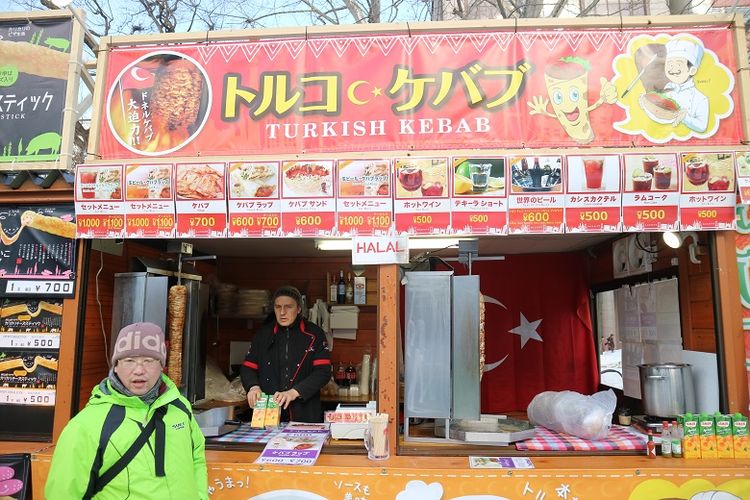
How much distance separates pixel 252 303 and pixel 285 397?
9.00 feet

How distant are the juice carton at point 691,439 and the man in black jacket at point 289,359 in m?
2.82

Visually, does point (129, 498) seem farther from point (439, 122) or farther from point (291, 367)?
point (439, 122)

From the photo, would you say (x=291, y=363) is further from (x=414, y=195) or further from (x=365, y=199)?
(x=414, y=195)

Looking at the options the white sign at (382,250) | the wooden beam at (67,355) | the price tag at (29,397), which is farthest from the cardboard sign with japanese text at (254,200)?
the price tag at (29,397)

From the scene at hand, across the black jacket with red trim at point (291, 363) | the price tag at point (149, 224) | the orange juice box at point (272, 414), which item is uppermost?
the price tag at point (149, 224)

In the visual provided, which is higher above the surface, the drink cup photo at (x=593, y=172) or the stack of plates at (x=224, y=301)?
the drink cup photo at (x=593, y=172)

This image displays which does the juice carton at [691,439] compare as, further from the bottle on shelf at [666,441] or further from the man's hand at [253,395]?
the man's hand at [253,395]

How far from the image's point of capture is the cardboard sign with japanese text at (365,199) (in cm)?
384

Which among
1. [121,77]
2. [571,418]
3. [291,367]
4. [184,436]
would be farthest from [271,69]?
[571,418]

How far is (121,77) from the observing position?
436 cm

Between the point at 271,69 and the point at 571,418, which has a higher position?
the point at 271,69

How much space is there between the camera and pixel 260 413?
4.05 m

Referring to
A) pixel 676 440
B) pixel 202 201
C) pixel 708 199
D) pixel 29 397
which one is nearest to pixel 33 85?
pixel 202 201

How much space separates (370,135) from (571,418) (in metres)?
2.80
